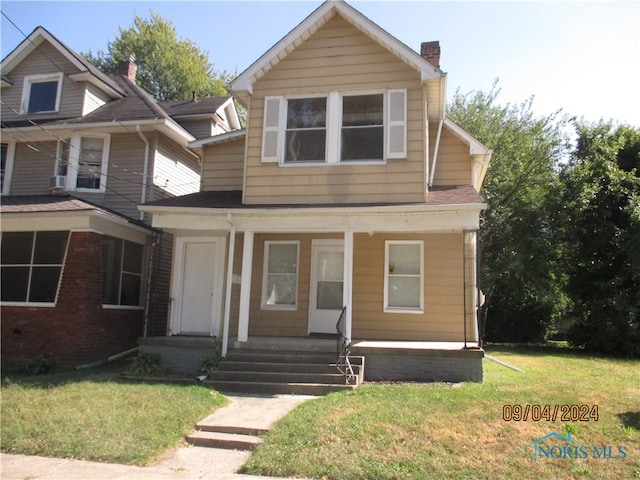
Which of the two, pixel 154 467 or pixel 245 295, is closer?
pixel 154 467

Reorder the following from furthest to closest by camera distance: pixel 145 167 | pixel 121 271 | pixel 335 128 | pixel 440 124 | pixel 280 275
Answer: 1. pixel 145 167
2. pixel 121 271
3. pixel 280 275
4. pixel 440 124
5. pixel 335 128

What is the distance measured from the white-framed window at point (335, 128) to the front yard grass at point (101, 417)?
17.2 feet

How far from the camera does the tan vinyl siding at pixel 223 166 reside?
12.4 metres

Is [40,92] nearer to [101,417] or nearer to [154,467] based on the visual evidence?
[101,417]

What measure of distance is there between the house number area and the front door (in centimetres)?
691

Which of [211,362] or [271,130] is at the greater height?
[271,130]

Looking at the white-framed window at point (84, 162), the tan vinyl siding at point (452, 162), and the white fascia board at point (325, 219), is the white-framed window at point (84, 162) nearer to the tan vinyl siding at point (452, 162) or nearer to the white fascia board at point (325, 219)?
the white fascia board at point (325, 219)

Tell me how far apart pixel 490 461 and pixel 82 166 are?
43.7 feet

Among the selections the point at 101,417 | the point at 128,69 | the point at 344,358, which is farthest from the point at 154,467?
the point at 128,69

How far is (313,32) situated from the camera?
10.7m

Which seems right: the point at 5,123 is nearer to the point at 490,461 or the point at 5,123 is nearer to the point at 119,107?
the point at 119,107

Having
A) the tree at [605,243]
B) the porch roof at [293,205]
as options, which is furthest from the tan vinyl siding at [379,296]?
the tree at [605,243]

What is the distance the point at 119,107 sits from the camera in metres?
15.2

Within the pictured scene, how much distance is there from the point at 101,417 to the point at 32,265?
654 centimetres
